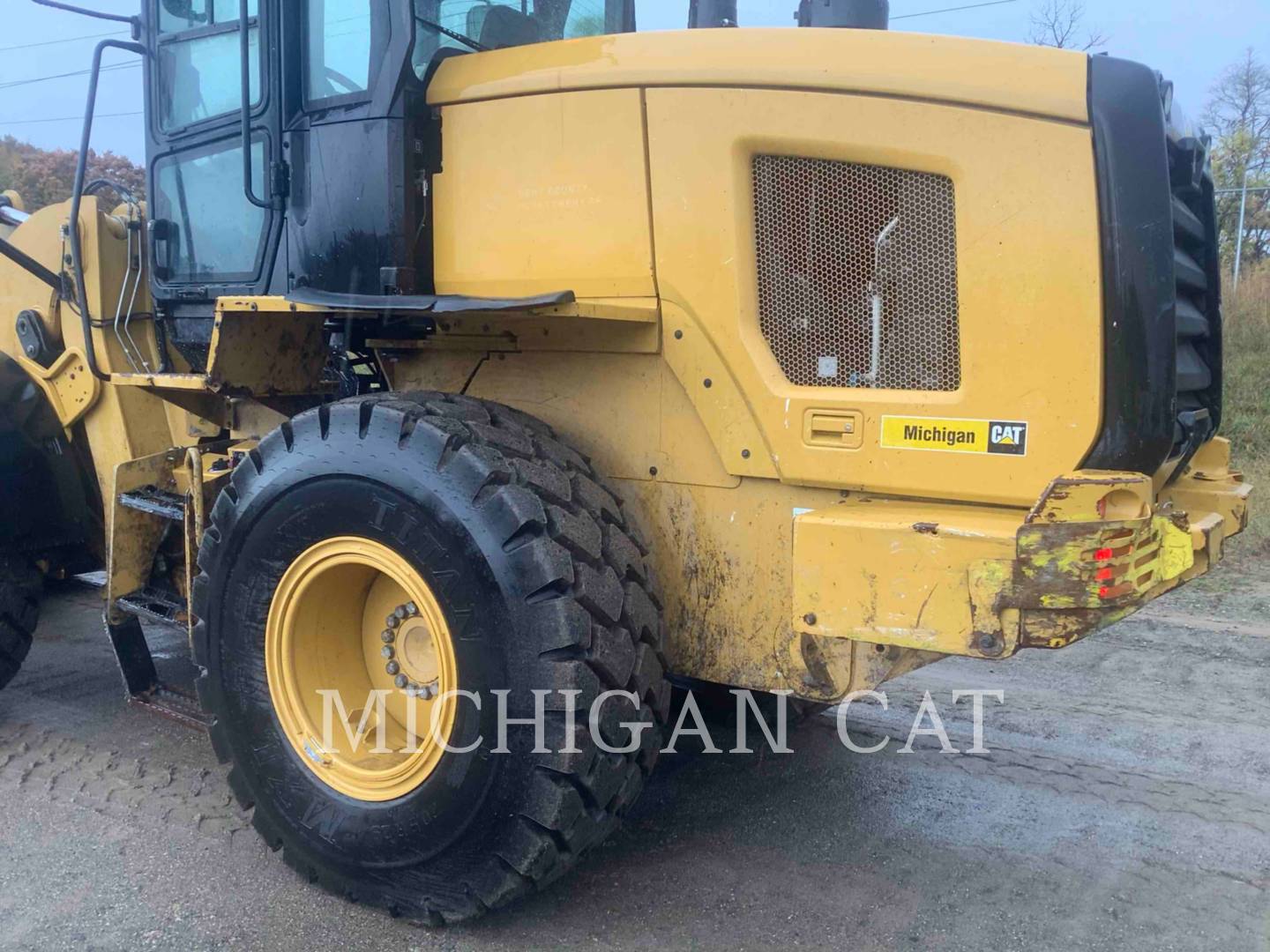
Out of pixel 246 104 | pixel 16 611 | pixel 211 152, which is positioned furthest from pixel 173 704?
pixel 246 104

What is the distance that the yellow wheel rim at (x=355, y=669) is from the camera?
2.95m

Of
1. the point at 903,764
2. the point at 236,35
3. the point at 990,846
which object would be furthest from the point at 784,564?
the point at 236,35

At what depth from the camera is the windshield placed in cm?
327

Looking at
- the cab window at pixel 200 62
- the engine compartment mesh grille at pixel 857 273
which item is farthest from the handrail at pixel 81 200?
the engine compartment mesh grille at pixel 857 273

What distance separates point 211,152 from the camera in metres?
3.84

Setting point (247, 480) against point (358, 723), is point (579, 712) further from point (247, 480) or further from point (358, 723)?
point (247, 480)

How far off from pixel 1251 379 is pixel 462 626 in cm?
1060

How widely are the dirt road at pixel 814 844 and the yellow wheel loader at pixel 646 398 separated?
319 mm

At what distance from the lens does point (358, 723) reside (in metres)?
3.19

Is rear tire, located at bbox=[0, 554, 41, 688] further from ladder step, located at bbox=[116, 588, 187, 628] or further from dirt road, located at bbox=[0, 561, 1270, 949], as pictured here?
ladder step, located at bbox=[116, 588, 187, 628]

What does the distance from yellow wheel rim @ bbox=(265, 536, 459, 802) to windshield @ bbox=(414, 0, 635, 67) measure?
60.4 inches

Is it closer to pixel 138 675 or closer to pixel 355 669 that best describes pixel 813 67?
pixel 355 669

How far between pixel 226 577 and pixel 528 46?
1798 mm

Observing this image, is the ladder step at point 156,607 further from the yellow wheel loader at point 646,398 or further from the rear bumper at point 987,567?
the rear bumper at point 987,567
